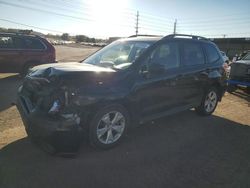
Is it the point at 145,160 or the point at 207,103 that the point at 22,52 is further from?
the point at 145,160

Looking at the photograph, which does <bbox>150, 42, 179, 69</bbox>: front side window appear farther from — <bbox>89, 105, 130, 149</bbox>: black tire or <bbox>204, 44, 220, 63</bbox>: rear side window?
<bbox>204, 44, 220, 63</bbox>: rear side window

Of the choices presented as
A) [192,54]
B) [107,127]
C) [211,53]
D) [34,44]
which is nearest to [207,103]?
[211,53]

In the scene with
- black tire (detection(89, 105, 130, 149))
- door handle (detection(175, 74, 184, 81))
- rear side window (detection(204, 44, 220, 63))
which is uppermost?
rear side window (detection(204, 44, 220, 63))

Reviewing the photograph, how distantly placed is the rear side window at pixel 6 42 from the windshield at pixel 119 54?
6.75m

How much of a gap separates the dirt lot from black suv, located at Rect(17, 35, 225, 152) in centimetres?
33

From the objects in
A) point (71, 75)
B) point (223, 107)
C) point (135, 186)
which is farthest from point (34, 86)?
point (223, 107)

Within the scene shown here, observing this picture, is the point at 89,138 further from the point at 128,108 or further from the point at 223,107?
the point at 223,107

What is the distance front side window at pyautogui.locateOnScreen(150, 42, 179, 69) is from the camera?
17.7ft

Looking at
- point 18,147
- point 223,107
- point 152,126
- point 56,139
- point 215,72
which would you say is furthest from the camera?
point 223,107

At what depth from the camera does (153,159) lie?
463cm

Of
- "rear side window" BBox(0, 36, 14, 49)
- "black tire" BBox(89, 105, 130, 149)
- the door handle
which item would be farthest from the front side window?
"rear side window" BBox(0, 36, 14, 49)

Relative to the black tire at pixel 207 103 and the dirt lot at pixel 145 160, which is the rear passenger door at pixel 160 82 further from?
the black tire at pixel 207 103

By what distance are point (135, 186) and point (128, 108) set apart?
4.96ft

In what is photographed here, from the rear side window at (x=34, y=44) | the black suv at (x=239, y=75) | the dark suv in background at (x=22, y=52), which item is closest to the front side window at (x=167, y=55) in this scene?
the black suv at (x=239, y=75)
